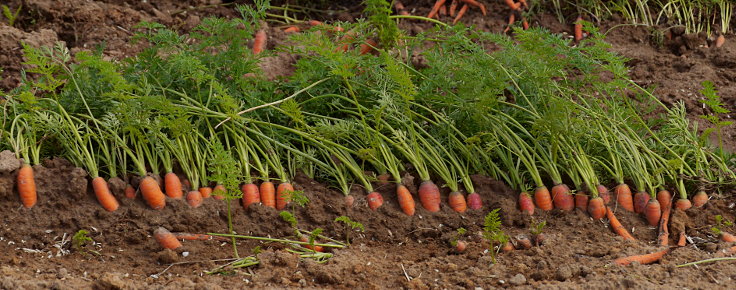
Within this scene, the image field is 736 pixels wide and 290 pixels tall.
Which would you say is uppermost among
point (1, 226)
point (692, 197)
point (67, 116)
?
point (67, 116)

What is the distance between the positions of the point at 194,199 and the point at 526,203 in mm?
1491

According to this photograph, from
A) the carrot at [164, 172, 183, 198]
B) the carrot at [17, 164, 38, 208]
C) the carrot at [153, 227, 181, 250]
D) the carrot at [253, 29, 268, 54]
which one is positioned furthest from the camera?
the carrot at [253, 29, 268, 54]

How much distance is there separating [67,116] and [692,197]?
2.92m

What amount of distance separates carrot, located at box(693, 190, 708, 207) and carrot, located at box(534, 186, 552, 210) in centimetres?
68

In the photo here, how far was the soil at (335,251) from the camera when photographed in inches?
135

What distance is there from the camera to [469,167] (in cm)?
452

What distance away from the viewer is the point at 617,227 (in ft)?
13.6

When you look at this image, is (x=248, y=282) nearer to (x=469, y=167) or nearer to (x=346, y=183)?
(x=346, y=183)

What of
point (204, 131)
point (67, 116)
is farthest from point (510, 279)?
point (67, 116)

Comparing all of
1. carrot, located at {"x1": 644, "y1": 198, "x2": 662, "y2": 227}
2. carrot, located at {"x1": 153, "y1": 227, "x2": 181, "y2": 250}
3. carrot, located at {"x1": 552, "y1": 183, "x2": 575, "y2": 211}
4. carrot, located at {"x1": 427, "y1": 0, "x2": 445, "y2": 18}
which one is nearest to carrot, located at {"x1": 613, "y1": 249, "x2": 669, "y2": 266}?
carrot, located at {"x1": 644, "y1": 198, "x2": 662, "y2": 227}

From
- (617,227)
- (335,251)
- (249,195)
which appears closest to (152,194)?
(249,195)

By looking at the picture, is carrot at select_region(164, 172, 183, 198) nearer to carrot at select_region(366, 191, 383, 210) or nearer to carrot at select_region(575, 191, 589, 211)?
carrot at select_region(366, 191, 383, 210)

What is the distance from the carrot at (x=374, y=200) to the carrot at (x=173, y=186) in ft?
2.76

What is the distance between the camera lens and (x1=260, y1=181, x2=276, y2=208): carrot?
4.09 m
